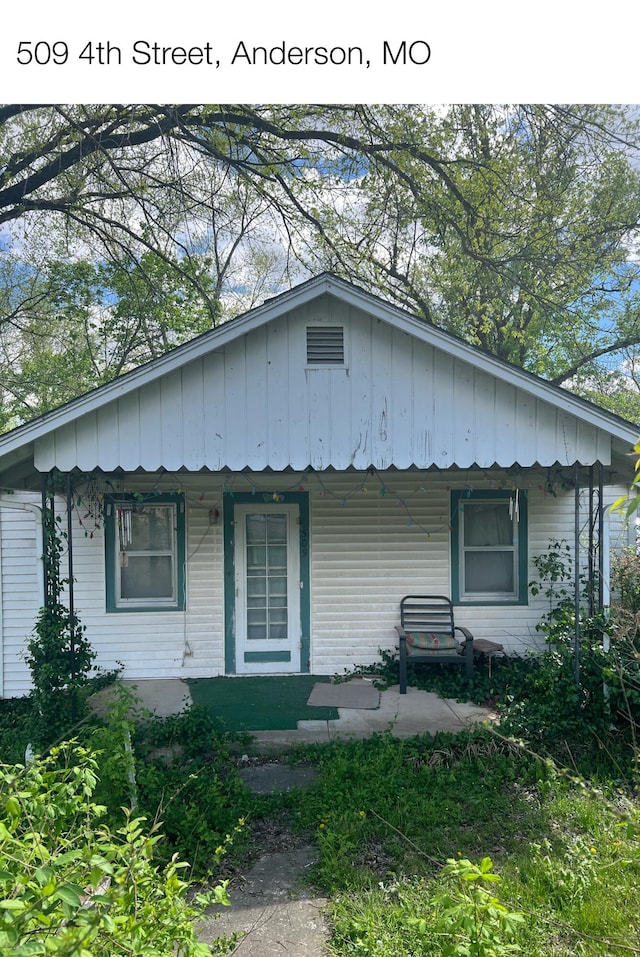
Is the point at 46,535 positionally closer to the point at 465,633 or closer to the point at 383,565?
the point at 383,565

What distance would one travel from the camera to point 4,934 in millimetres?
1281

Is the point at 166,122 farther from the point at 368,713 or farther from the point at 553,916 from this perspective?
the point at 553,916

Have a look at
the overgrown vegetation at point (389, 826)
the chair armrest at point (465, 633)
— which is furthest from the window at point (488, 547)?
the overgrown vegetation at point (389, 826)

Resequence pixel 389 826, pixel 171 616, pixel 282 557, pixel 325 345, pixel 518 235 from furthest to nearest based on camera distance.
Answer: pixel 518 235 → pixel 282 557 → pixel 171 616 → pixel 325 345 → pixel 389 826

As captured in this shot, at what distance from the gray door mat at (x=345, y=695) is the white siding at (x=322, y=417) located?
286 centimetres

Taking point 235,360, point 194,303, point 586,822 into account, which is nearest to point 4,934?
point 586,822

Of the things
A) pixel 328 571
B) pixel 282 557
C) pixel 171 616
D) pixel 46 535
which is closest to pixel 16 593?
pixel 171 616

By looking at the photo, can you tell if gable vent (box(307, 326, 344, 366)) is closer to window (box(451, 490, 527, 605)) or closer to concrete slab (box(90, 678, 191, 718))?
window (box(451, 490, 527, 605))

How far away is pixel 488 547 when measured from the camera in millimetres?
7840

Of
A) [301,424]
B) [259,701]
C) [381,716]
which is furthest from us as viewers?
[259,701]

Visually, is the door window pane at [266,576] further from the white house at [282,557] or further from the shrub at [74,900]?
the shrub at [74,900]

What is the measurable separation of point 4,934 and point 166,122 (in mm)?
10657

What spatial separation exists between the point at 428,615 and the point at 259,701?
8.08ft

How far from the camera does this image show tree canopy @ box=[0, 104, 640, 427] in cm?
959
